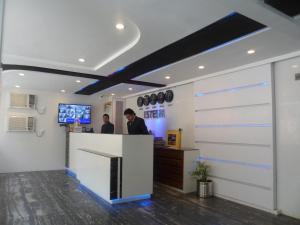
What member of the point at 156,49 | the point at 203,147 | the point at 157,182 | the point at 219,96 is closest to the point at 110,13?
the point at 156,49

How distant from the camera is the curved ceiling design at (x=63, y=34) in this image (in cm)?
258

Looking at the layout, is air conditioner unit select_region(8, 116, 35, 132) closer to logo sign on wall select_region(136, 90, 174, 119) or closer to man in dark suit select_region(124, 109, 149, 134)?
logo sign on wall select_region(136, 90, 174, 119)

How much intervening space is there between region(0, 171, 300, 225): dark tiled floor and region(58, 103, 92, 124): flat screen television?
2808 millimetres

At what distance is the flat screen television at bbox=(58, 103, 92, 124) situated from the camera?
7.38 m

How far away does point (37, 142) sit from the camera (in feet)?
23.9

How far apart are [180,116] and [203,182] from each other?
71.2 inches

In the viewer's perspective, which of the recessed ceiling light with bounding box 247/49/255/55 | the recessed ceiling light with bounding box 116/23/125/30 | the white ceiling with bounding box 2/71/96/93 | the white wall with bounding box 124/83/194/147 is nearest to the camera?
the recessed ceiling light with bounding box 116/23/125/30

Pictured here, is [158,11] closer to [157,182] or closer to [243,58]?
[243,58]

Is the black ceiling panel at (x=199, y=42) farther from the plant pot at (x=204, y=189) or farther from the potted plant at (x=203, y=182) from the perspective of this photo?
the plant pot at (x=204, y=189)

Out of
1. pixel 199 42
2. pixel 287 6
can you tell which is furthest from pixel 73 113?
pixel 287 6

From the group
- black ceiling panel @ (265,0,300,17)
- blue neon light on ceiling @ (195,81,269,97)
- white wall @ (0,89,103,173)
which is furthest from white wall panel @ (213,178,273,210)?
white wall @ (0,89,103,173)

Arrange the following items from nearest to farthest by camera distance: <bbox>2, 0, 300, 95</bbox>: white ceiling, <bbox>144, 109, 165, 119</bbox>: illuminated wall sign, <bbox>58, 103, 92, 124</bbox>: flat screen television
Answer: <bbox>2, 0, 300, 95</bbox>: white ceiling
<bbox>144, 109, 165, 119</bbox>: illuminated wall sign
<bbox>58, 103, 92, 124</bbox>: flat screen television

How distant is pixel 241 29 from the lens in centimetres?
286

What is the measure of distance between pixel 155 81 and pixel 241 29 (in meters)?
3.09
